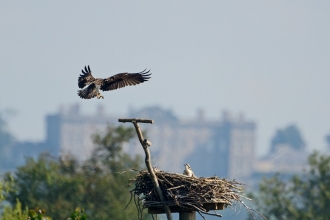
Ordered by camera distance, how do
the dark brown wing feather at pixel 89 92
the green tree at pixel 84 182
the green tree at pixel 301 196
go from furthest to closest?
the green tree at pixel 301 196 → the green tree at pixel 84 182 → the dark brown wing feather at pixel 89 92

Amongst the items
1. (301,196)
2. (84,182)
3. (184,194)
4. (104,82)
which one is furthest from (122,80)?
(301,196)

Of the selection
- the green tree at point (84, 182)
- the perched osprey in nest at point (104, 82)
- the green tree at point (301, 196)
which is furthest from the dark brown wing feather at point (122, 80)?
the green tree at point (301, 196)

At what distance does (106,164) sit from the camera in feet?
165

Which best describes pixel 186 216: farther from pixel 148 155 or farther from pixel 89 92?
pixel 89 92

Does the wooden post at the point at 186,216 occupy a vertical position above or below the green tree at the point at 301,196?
below

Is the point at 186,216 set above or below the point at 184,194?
below

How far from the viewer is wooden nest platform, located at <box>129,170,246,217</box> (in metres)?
12.1

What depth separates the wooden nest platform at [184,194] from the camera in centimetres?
1209

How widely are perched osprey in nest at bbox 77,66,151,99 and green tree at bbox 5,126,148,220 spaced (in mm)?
27010

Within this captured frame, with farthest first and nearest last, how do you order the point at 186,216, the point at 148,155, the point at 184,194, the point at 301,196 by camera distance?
the point at 301,196 → the point at 184,194 → the point at 186,216 → the point at 148,155

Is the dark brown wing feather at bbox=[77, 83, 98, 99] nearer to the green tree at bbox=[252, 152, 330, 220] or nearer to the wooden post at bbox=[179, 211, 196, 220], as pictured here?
the wooden post at bbox=[179, 211, 196, 220]

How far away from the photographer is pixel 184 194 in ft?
40.3

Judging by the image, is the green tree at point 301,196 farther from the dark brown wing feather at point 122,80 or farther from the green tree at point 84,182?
the dark brown wing feather at point 122,80

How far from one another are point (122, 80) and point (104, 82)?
289 millimetres
